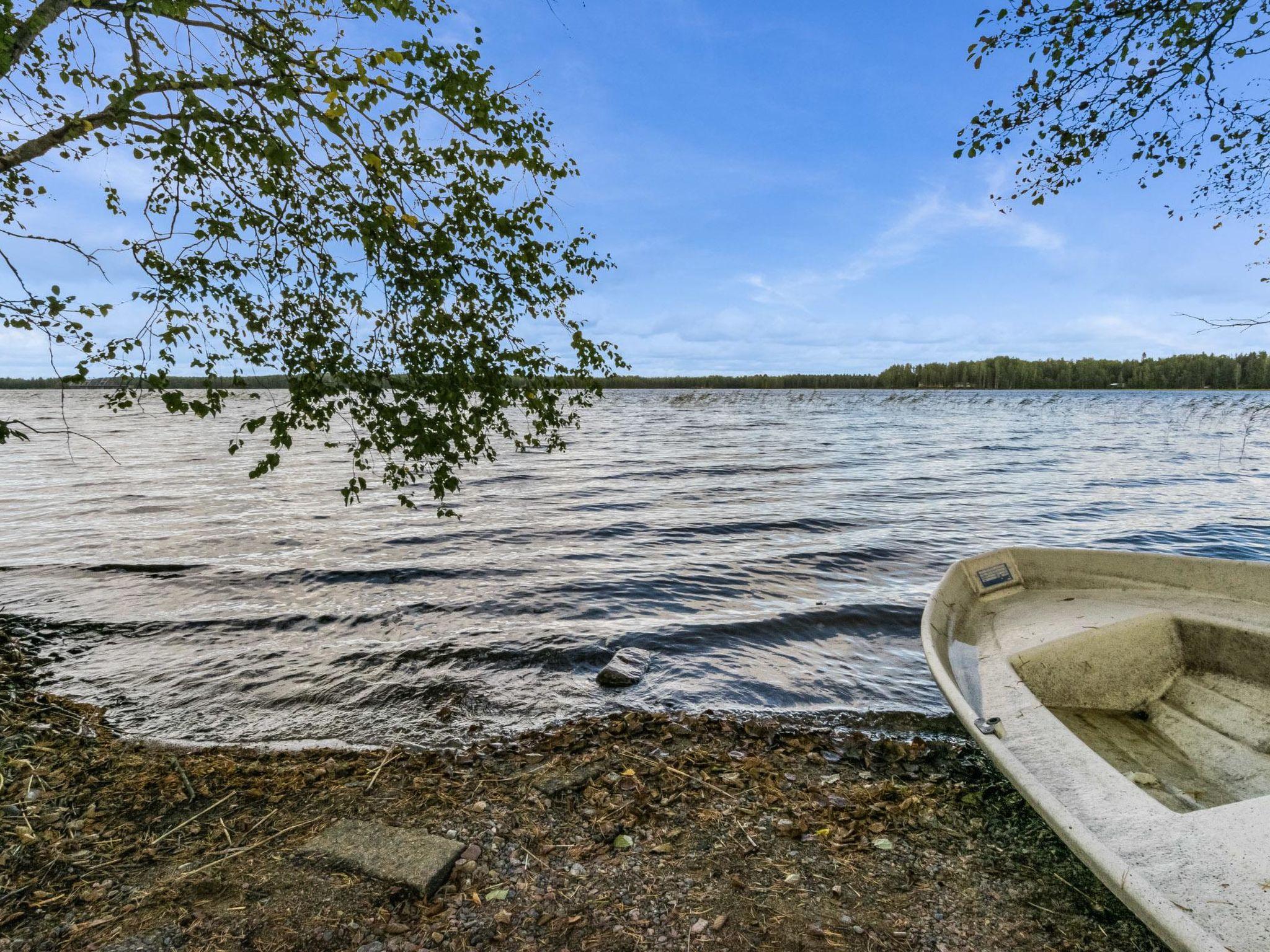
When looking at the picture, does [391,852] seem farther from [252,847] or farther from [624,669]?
[624,669]

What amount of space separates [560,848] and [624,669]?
2.97m

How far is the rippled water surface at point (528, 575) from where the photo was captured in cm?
630

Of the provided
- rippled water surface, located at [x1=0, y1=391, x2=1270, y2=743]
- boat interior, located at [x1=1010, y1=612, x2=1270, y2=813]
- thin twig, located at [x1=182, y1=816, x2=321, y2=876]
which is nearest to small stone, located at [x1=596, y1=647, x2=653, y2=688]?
rippled water surface, located at [x1=0, y1=391, x2=1270, y2=743]

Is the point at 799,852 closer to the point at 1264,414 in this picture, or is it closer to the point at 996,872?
the point at 996,872

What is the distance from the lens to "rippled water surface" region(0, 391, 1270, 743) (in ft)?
20.7

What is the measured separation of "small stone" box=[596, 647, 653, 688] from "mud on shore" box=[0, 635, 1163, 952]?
1106 mm

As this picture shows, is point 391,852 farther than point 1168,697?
No

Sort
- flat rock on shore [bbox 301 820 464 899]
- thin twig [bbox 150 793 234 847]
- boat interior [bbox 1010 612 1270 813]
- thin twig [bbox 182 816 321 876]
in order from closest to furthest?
1. flat rock on shore [bbox 301 820 464 899]
2. thin twig [bbox 182 816 321 876]
3. thin twig [bbox 150 793 234 847]
4. boat interior [bbox 1010 612 1270 813]

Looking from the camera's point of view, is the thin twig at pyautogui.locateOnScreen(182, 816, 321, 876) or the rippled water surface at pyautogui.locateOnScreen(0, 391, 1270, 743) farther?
the rippled water surface at pyautogui.locateOnScreen(0, 391, 1270, 743)

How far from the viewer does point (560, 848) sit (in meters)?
3.76

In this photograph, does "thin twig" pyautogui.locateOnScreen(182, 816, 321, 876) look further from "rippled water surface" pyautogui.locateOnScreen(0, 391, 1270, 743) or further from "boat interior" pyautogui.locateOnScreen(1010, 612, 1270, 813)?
"boat interior" pyautogui.locateOnScreen(1010, 612, 1270, 813)

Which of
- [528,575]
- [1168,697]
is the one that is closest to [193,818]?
[528,575]

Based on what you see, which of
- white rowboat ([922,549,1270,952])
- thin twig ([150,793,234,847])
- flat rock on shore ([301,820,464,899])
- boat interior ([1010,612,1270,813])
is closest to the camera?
white rowboat ([922,549,1270,952])

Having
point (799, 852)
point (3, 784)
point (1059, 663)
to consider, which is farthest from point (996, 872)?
point (3, 784)
